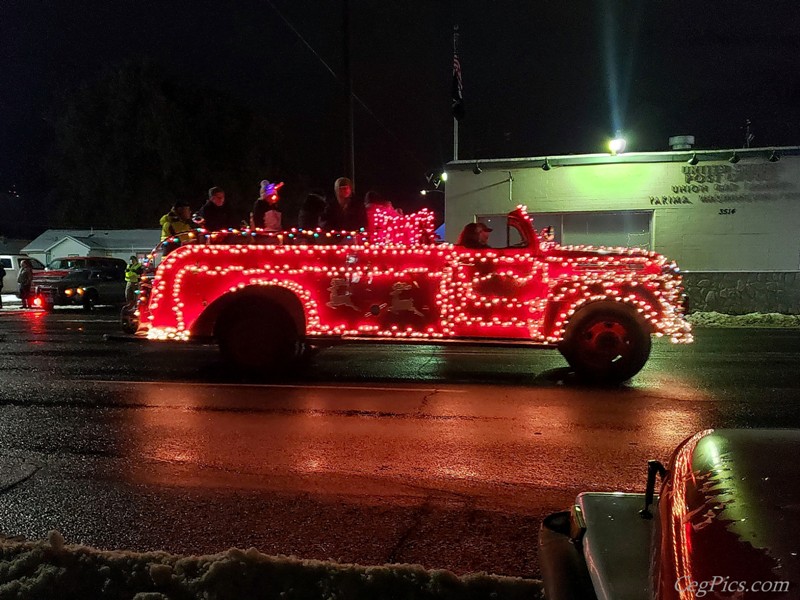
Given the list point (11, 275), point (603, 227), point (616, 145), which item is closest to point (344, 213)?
point (616, 145)

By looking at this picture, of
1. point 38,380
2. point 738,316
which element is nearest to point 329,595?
point 38,380

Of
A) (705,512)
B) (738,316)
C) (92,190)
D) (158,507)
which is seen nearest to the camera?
(705,512)

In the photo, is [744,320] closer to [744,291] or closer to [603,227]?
[744,291]

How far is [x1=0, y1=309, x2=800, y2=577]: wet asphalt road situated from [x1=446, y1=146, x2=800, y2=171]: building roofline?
9.39 meters

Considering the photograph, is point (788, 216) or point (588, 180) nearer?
point (788, 216)

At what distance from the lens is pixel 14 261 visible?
3259cm

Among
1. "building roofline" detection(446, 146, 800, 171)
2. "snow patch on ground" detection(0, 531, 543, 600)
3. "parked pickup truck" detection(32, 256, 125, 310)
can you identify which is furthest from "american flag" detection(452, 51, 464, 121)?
"snow patch on ground" detection(0, 531, 543, 600)

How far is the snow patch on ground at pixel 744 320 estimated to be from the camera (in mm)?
16203

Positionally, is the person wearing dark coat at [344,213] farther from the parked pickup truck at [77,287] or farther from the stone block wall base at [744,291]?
the parked pickup truck at [77,287]

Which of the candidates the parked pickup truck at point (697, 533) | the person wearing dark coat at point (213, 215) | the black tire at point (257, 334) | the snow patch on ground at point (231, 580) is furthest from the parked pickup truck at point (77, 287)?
the parked pickup truck at point (697, 533)

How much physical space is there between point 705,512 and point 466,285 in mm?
6785

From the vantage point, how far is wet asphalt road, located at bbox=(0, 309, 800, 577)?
166 inches

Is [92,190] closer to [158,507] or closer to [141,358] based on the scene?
[141,358]

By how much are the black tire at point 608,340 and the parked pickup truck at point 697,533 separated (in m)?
5.83
